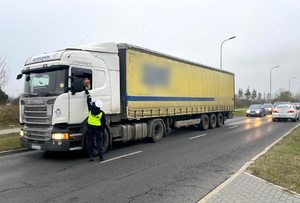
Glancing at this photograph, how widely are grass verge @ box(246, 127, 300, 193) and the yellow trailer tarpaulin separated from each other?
4.78 meters

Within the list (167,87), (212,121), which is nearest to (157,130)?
(167,87)

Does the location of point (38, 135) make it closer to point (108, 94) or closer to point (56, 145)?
point (56, 145)

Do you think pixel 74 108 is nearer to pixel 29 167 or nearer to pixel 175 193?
pixel 29 167

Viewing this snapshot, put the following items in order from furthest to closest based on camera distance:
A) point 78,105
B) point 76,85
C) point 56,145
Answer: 1. point 78,105
2. point 76,85
3. point 56,145

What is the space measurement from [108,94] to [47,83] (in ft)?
6.61

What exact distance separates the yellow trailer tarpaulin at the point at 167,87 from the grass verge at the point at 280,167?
15.7 feet

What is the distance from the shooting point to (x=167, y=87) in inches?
455

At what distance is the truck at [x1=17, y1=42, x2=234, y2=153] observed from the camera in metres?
7.17

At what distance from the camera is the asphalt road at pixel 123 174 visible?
466 cm

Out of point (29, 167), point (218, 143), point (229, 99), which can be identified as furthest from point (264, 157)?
point (229, 99)

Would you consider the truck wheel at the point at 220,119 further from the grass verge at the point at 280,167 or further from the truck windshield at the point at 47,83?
the truck windshield at the point at 47,83

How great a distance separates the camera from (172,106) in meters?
11.8

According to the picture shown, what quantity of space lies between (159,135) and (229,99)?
9.37 m

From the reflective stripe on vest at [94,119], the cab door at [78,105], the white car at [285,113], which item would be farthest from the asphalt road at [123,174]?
the white car at [285,113]
